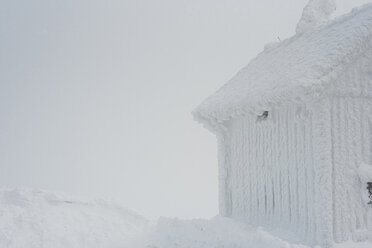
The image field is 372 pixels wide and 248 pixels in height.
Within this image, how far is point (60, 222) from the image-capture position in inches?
413

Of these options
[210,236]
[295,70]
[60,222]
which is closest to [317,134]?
[295,70]

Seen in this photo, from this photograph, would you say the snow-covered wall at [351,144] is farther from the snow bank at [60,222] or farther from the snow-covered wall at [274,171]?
the snow bank at [60,222]

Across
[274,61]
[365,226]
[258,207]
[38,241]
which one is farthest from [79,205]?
[365,226]

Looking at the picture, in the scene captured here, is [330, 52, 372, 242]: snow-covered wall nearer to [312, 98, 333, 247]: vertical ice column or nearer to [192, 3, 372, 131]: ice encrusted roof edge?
[312, 98, 333, 247]: vertical ice column

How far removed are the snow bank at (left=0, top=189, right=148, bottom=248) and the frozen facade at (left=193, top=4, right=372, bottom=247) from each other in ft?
10.5

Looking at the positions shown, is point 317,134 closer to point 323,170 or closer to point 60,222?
point 323,170

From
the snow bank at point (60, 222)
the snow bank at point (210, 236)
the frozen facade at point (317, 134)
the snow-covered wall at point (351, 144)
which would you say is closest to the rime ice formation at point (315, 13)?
the frozen facade at point (317, 134)

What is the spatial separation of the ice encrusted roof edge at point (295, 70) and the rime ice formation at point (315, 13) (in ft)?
1.07

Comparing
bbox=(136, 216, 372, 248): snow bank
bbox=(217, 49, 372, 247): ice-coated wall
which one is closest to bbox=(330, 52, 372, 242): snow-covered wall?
bbox=(217, 49, 372, 247): ice-coated wall

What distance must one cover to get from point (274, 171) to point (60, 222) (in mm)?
4631

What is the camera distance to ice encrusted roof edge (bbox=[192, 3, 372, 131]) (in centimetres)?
805

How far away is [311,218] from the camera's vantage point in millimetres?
8539

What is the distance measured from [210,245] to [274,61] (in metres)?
4.43

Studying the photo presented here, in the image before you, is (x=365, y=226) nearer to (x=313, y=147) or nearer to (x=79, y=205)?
(x=313, y=147)
